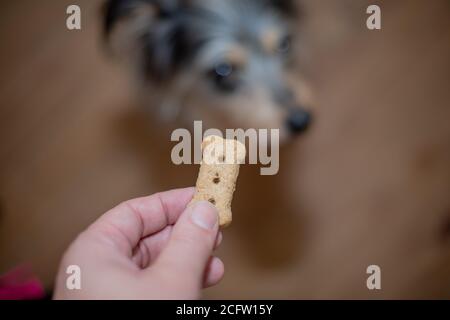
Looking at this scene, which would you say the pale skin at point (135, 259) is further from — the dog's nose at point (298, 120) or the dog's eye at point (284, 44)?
the dog's eye at point (284, 44)

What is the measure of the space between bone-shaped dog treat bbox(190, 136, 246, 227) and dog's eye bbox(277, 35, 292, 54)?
94cm

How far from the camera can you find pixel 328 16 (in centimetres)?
154

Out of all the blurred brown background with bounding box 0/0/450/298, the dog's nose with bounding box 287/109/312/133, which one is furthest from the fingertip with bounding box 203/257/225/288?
the dog's nose with bounding box 287/109/312/133

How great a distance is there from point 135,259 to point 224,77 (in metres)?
0.96

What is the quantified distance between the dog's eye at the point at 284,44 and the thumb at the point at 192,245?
1.04 metres

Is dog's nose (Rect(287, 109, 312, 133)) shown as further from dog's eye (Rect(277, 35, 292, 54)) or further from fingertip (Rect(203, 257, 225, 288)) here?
fingertip (Rect(203, 257, 225, 288))

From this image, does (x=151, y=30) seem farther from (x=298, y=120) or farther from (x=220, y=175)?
(x=220, y=175)

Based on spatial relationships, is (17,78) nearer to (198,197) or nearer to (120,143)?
(120,143)

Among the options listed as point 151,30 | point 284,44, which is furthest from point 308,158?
point 151,30

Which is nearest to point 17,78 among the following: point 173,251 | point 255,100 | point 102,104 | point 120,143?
point 102,104

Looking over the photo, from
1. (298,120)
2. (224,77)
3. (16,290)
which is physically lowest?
(16,290)

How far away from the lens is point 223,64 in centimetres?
154

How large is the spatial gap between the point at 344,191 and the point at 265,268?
440 millimetres

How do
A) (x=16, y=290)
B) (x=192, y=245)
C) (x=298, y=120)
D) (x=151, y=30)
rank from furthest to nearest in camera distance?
(x=298, y=120), (x=151, y=30), (x=16, y=290), (x=192, y=245)
